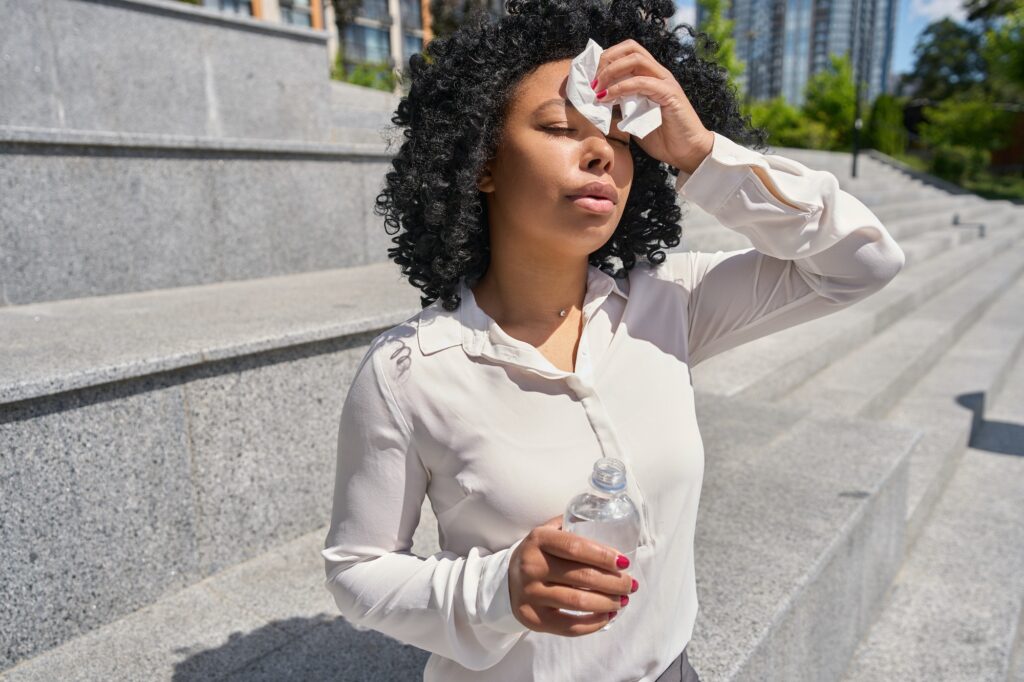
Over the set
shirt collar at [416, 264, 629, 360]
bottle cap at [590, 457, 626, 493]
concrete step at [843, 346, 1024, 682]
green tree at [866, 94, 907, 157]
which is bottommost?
concrete step at [843, 346, 1024, 682]

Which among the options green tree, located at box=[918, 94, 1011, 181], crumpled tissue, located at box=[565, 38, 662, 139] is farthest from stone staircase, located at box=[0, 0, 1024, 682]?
green tree, located at box=[918, 94, 1011, 181]

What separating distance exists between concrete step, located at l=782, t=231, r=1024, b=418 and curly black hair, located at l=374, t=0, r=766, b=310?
3498 mm

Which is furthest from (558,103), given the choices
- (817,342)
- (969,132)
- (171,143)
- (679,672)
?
(969,132)

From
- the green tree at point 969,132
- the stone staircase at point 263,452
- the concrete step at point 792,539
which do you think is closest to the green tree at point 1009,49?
the green tree at point 969,132

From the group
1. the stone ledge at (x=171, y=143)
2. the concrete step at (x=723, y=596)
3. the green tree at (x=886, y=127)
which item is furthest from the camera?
the green tree at (x=886, y=127)

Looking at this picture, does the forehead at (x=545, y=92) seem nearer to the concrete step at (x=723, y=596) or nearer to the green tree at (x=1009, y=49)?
the concrete step at (x=723, y=596)

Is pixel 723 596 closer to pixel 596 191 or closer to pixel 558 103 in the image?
pixel 596 191

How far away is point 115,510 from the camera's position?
87.4 inches

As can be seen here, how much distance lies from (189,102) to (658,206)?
536 centimetres

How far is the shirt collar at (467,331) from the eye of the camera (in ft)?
4.12

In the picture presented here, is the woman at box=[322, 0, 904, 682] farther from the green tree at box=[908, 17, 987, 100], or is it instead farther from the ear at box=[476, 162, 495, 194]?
the green tree at box=[908, 17, 987, 100]

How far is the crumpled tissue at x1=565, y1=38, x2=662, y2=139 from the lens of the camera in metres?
1.21

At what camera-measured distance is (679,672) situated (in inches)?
57.1

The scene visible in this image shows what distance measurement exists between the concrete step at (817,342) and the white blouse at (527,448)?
261 cm
